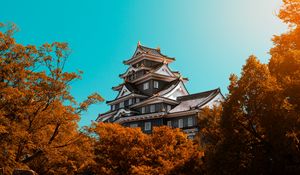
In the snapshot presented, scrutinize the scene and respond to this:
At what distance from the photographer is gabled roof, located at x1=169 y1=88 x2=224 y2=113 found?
4006 centimetres

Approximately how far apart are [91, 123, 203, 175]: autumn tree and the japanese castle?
44.0ft

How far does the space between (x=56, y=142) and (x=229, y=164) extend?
10021mm

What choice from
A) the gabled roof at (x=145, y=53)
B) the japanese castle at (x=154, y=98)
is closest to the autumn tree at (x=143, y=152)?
the japanese castle at (x=154, y=98)

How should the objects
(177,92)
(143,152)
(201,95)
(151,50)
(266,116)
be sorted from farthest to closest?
(151,50) < (177,92) < (201,95) < (143,152) < (266,116)

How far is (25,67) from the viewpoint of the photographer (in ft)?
55.6

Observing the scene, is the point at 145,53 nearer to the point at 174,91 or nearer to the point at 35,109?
the point at 174,91

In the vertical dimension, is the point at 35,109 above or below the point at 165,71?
below

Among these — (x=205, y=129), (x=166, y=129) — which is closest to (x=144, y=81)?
(x=166, y=129)

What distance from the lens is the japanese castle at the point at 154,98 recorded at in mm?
40562

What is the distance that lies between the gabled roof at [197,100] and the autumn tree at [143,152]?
51.8ft

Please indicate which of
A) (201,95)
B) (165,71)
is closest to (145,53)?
(165,71)

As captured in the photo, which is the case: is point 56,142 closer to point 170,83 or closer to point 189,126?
point 189,126

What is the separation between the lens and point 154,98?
42.9m

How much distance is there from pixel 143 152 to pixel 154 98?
2011 cm
